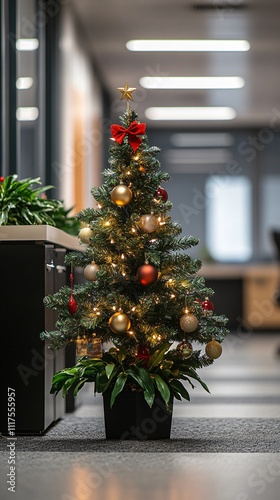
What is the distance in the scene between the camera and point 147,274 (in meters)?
3.16

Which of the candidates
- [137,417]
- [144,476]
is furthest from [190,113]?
[144,476]

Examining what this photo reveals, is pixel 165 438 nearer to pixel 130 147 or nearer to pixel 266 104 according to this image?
pixel 130 147

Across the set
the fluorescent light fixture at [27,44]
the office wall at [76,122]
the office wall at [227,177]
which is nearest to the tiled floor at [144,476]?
the fluorescent light fixture at [27,44]

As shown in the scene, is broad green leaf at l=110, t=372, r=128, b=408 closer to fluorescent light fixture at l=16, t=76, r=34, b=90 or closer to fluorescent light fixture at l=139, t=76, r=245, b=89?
fluorescent light fixture at l=16, t=76, r=34, b=90

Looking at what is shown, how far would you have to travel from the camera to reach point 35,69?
712cm

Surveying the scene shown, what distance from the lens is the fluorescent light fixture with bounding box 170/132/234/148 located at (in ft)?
42.9

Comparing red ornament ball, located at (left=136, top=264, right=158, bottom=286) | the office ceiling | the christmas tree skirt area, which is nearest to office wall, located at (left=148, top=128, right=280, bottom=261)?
the office ceiling

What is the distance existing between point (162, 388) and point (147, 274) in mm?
408

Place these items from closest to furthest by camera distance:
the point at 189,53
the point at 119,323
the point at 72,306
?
1. the point at 119,323
2. the point at 72,306
3. the point at 189,53

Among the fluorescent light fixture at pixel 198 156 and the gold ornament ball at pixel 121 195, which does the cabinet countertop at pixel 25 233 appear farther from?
the fluorescent light fixture at pixel 198 156

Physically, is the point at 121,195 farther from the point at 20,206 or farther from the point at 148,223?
the point at 20,206

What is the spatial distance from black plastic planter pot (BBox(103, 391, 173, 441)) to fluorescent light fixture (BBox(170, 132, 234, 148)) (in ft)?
32.9

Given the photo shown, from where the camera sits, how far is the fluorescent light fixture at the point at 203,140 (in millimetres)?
13086

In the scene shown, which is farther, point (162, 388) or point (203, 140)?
point (203, 140)
